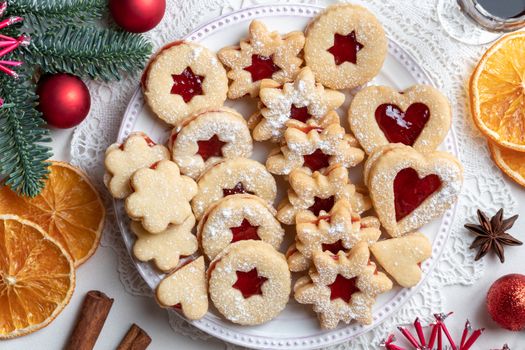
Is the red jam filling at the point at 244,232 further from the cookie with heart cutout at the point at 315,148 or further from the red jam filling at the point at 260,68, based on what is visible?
the red jam filling at the point at 260,68

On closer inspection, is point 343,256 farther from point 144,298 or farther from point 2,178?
point 2,178

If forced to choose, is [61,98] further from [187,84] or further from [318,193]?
[318,193]

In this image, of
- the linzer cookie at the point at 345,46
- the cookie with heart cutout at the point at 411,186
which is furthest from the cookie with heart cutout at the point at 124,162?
the cookie with heart cutout at the point at 411,186

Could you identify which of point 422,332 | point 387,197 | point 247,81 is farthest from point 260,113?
point 422,332

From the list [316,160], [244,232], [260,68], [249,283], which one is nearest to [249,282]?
[249,283]

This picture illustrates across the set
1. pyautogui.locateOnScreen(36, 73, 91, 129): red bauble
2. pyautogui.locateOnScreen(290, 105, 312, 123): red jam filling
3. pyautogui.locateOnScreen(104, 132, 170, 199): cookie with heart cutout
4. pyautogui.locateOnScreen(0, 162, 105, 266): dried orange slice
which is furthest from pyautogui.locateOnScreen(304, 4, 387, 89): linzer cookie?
pyautogui.locateOnScreen(0, 162, 105, 266): dried orange slice

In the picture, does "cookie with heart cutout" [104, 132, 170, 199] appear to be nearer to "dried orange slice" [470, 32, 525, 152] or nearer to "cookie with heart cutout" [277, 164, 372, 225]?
"cookie with heart cutout" [277, 164, 372, 225]

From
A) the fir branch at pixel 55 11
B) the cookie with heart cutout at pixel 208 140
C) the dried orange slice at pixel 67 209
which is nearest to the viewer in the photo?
the fir branch at pixel 55 11

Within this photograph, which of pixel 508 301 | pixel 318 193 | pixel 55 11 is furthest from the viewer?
pixel 508 301
